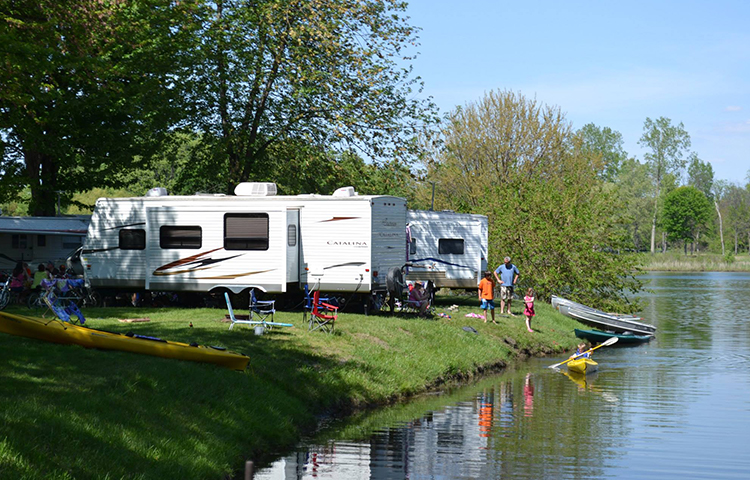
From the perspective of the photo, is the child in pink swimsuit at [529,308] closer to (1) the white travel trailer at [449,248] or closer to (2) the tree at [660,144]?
(1) the white travel trailer at [449,248]

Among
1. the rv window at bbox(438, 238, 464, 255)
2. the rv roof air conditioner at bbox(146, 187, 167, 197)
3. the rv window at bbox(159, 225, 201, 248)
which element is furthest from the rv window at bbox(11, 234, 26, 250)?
the rv window at bbox(438, 238, 464, 255)

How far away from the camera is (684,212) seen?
11662cm

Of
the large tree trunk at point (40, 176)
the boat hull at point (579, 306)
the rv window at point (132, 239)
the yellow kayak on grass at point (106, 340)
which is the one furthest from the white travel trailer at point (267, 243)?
the boat hull at point (579, 306)

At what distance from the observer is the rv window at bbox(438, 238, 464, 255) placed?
97.9 ft

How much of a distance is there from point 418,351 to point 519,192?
19439 millimetres

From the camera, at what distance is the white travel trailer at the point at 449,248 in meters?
29.8

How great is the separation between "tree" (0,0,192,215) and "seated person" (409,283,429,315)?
1024cm

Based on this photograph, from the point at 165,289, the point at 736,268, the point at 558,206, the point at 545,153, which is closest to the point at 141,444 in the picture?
the point at 165,289

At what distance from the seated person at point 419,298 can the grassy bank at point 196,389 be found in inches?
76.2

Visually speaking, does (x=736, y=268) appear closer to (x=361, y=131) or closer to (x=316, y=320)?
(x=361, y=131)

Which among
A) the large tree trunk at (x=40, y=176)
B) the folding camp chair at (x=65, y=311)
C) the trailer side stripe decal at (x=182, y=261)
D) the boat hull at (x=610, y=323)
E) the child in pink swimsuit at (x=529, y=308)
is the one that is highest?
the large tree trunk at (x=40, y=176)

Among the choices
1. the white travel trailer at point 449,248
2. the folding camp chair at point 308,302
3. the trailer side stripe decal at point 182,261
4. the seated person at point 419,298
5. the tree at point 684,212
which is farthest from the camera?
A: the tree at point 684,212

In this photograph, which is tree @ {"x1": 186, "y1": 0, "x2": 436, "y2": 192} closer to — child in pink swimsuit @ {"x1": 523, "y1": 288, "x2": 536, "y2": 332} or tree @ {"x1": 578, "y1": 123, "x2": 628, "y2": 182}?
child in pink swimsuit @ {"x1": 523, "y1": 288, "x2": 536, "y2": 332}

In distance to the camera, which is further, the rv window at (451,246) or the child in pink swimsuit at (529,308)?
the rv window at (451,246)
